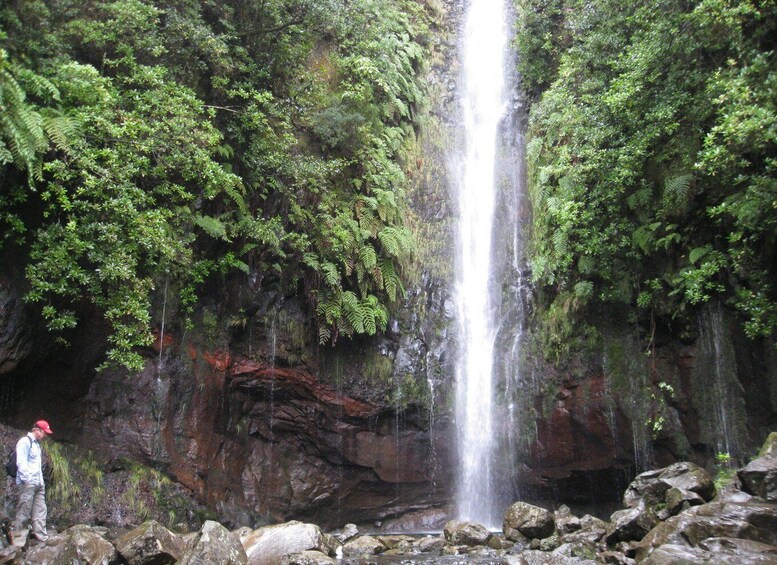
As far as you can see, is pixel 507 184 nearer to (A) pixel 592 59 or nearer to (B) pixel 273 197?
(A) pixel 592 59

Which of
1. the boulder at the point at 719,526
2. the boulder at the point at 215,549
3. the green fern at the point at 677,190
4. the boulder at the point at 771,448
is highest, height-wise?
the green fern at the point at 677,190

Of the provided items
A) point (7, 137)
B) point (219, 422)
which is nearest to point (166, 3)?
point (7, 137)

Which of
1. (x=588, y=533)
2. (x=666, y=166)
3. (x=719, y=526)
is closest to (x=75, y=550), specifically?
(x=588, y=533)

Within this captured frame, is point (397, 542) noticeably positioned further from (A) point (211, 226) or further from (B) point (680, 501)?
(A) point (211, 226)

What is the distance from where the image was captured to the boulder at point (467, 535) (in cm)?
1073

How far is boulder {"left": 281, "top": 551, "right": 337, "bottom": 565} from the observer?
8430mm

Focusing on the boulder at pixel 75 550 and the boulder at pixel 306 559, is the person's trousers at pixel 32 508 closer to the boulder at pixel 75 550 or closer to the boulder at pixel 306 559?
the boulder at pixel 75 550

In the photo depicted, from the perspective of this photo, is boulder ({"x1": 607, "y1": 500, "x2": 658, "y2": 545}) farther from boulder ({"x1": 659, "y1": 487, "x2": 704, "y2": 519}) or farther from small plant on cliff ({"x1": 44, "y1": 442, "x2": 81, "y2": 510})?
small plant on cliff ({"x1": 44, "y1": 442, "x2": 81, "y2": 510})

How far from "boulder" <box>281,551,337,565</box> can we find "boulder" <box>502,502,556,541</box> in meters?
3.95

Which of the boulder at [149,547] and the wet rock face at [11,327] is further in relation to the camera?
the wet rock face at [11,327]

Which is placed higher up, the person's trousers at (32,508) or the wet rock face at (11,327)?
the wet rock face at (11,327)

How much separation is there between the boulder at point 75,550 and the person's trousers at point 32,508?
0.44 metres

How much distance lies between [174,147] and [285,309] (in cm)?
440

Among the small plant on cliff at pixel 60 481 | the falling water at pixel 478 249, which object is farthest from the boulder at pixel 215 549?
the falling water at pixel 478 249
